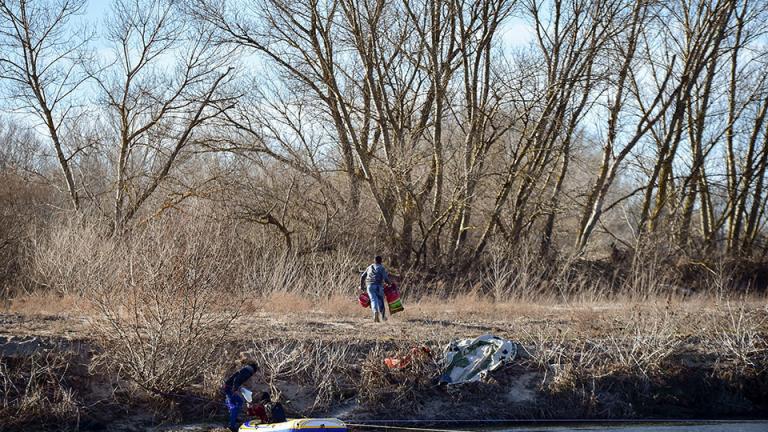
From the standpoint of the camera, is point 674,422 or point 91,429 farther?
point 674,422

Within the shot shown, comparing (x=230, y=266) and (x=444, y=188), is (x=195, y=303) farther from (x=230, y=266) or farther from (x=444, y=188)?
(x=444, y=188)

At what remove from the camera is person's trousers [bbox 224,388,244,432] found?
1092 centimetres

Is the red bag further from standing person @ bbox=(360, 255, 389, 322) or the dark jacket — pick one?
the dark jacket

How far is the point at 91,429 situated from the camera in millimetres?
11336

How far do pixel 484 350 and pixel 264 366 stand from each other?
371 cm

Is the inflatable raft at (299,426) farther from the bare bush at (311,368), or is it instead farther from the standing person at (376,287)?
the standing person at (376,287)

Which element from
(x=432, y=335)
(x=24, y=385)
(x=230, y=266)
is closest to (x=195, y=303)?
(x=230, y=266)

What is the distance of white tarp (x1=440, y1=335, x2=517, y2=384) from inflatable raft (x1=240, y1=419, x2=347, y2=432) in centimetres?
306

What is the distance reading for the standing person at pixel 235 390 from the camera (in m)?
10.8

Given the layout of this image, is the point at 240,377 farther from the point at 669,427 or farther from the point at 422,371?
the point at 669,427

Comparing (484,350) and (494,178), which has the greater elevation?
(494,178)

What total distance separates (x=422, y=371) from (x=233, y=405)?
3.42m

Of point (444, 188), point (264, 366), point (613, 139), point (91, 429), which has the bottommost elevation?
point (91, 429)

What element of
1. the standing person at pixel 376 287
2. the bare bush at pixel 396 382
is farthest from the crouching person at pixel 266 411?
the standing person at pixel 376 287
